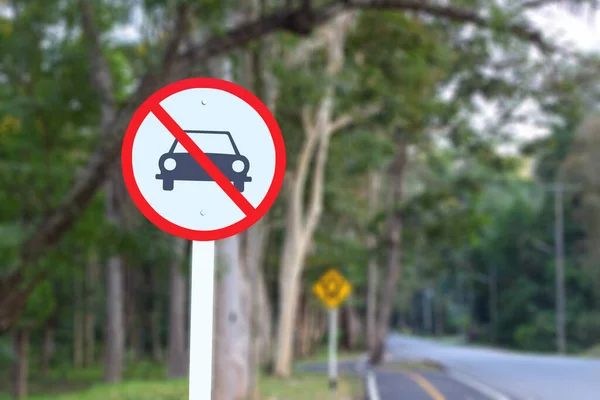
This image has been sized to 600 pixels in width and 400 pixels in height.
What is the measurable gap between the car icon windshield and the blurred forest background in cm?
642

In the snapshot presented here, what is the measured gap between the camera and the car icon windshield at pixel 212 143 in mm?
3713

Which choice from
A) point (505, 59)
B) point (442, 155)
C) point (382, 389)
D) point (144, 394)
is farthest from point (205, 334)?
point (442, 155)

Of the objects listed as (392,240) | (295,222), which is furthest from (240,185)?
(392,240)

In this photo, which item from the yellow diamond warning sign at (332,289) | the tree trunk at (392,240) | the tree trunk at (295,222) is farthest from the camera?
the tree trunk at (392,240)

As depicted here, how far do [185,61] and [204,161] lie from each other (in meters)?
7.17

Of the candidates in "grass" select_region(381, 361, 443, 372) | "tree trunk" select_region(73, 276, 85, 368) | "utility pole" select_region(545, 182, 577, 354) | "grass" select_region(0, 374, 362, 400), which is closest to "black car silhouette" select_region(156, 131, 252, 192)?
"grass" select_region(0, 374, 362, 400)

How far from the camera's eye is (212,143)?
147 inches

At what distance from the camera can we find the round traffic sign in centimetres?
368

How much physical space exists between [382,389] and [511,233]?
42.3 meters

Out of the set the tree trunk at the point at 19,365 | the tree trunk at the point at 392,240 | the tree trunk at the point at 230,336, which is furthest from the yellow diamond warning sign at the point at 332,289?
the tree trunk at the point at 392,240

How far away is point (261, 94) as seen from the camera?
1581 cm

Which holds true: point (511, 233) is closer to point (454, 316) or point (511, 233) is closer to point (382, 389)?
point (454, 316)

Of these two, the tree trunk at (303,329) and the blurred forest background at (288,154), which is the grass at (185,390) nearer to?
the blurred forest background at (288,154)

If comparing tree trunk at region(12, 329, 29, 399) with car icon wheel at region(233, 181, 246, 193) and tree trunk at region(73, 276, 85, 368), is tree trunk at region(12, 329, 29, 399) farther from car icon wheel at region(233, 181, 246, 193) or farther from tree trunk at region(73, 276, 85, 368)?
car icon wheel at region(233, 181, 246, 193)
